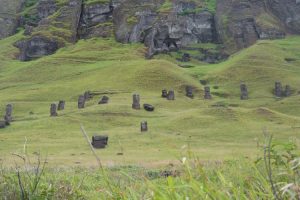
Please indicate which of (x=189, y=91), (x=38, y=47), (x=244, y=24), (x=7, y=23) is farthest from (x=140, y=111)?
(x=7, y=23)

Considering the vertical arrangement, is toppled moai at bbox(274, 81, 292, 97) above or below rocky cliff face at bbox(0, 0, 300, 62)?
below

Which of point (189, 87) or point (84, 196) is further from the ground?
point (84, 196)

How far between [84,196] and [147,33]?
128 metres

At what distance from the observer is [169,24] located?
13338cm

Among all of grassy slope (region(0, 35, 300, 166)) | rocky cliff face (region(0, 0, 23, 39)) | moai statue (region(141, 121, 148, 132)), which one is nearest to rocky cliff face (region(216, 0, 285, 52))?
grassy slope (region(0, 35, 300, 166))

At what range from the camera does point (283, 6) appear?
531 feet

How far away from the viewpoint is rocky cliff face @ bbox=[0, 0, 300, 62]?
13562cm

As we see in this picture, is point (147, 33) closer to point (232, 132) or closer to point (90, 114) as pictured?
point (90, 114)

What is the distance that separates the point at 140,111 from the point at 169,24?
263 ft

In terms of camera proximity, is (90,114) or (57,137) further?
(90,114)

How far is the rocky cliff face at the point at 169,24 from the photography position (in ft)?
445

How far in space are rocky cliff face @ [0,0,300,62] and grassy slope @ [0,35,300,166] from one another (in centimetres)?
750

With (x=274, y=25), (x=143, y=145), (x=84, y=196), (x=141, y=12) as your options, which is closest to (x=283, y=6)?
(x=274, y=25)

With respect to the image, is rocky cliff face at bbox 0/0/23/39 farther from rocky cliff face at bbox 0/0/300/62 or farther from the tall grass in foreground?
the tall grass in foreground
